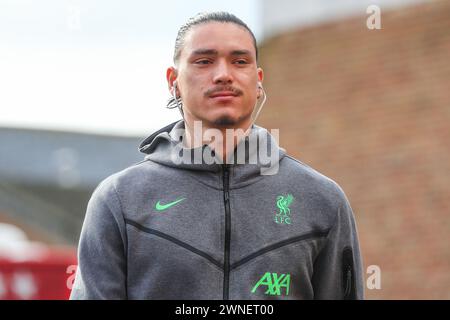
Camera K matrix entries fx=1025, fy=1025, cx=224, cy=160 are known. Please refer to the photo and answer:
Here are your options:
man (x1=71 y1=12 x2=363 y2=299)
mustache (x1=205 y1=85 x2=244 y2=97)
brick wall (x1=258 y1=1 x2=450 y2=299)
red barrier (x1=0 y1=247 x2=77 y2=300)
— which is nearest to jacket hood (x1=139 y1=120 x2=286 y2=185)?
man (x1=71 y1=12 x2=363 y2=299)

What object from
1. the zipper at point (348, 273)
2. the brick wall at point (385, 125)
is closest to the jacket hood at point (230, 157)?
the zipper at point (348, 273)

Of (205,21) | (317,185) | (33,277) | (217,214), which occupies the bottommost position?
(217,214)

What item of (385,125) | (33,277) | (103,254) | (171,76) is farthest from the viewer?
(385,125)

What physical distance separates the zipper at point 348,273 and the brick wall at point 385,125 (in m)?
7.51

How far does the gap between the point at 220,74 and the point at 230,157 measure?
33 cm

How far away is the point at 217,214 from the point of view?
11.2ft

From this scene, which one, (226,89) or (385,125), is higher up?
(385,125)

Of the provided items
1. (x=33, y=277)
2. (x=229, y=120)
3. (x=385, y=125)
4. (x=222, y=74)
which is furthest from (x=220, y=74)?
(x=385, y=125)

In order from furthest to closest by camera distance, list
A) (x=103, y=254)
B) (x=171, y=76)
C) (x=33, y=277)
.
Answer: (x=33, y=277), (x=171, y=76), (x=103, y=254)

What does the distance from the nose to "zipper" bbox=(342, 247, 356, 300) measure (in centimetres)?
70

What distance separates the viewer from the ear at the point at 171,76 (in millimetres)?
3578

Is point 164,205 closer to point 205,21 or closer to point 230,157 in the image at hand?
point 230,157

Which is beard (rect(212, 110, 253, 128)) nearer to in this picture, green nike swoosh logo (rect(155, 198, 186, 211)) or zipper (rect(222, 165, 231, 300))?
zipper (rect(222, 165, 231, 300))

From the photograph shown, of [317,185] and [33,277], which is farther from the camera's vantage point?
[33,277]
